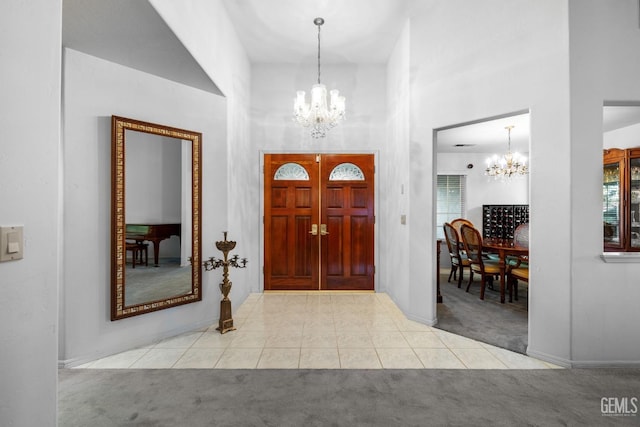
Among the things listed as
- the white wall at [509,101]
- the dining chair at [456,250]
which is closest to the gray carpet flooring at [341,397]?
the white wall at [509,101]

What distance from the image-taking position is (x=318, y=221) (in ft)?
15.0

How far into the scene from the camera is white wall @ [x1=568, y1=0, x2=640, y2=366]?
7.84ft

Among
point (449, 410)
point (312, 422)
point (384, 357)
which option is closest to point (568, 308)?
point (449, 410)

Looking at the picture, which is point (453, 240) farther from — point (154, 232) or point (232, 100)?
point (154, 232)

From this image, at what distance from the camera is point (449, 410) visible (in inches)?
75.7

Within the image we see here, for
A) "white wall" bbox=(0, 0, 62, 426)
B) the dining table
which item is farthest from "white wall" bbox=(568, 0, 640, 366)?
"white wall" bbox=(0, 0, 62, 426)

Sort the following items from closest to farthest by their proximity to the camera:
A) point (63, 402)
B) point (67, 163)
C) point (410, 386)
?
1. point (63, 402)
2. point (410, 386)
3. point (67, 163)

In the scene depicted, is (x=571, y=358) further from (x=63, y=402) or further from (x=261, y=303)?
(x=63, y=402)

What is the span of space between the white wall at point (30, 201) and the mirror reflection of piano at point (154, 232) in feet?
5.38

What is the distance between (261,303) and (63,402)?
2.27 metres

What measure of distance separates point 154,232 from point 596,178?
379 centimetres

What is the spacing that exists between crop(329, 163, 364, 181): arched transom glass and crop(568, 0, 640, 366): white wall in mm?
2614

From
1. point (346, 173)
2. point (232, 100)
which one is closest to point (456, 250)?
point (346, 173)

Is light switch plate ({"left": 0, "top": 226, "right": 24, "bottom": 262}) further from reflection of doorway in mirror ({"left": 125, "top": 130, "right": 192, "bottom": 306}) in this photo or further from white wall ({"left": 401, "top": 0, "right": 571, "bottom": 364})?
white wall ({"left": 401, "top": 0, "right": 571, "bottom": 364})
